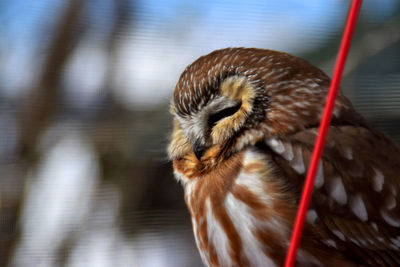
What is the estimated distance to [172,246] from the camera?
1.85m

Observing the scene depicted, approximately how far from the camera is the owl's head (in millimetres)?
865

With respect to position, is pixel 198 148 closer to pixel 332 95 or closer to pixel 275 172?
pixel 275 172

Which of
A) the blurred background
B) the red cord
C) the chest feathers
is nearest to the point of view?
the red cord

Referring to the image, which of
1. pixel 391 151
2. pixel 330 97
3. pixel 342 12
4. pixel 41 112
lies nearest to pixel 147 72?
pixel 41 112

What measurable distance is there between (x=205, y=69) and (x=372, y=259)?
0.45 m

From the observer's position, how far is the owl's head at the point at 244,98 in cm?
87

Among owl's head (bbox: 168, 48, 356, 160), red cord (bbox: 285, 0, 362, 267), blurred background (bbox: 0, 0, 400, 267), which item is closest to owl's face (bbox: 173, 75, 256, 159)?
owl's head (bbox: 168, 48, 356, 160)

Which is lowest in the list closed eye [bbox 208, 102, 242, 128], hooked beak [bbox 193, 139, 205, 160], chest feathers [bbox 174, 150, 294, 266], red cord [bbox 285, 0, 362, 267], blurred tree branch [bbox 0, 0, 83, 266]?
blurred tree branch [bbox 0, 0, 83, 266]

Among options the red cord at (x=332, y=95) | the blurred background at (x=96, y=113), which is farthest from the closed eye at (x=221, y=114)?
the blurred background at (x=96, y=113)

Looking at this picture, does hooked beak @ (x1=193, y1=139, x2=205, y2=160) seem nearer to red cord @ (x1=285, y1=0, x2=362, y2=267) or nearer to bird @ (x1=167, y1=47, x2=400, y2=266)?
bird @ (x1=167, y1=47, x2=400, y2=266)

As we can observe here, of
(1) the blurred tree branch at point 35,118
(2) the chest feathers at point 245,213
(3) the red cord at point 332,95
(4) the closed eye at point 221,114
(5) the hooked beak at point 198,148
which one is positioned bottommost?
(1) the blurred tree branch at point 35,118

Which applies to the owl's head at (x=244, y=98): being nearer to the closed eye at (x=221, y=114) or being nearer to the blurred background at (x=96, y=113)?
the closed eye at (x=221, y=114)

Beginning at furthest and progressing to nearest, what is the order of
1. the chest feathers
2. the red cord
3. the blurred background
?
the blurred background, the chest feathers, the red cord

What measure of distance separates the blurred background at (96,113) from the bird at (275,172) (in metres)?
0.91
